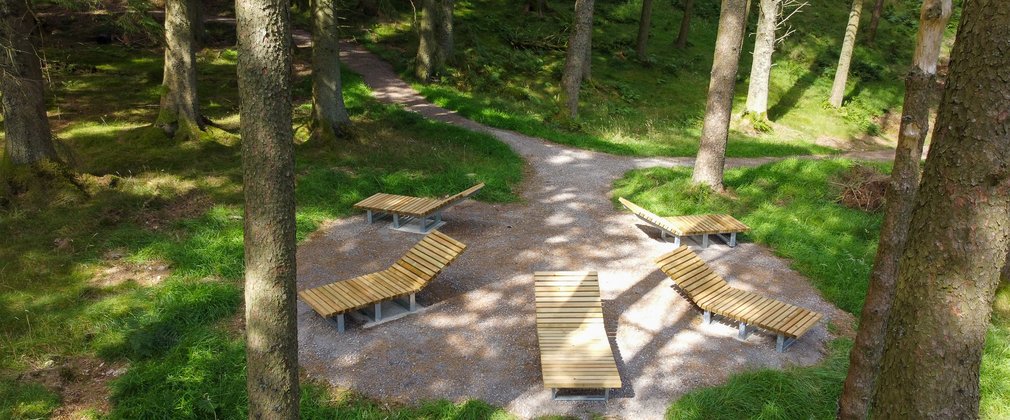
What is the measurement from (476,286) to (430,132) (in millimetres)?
8401

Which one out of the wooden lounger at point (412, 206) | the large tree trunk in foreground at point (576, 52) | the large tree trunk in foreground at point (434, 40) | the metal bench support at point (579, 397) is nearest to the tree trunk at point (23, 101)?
the wooden lounger at point (412, 206)

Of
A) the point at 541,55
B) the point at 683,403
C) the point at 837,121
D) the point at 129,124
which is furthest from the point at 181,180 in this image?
the point at 837,121

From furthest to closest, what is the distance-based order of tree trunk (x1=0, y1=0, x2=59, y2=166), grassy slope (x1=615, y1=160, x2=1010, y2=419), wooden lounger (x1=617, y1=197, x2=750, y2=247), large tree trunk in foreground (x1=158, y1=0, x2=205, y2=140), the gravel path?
1. large tree trunk in foreground (x1=158, y1=0, x2=205, y2=140)
2. wooden lounger (x1=617, y1=197, x2=750, y2=247)
3. tree trunk (x1=0, y1=0, x2=59, y2=166)
4. the gravel path
5. grassy slope (x1=615, y1=160, x2=1010, y2=419)

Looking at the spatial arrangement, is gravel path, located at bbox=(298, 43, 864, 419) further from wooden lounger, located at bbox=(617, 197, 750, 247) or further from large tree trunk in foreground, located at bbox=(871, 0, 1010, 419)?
large tree trunk in foreground, located at bbox=(871, 0, 1010, 419)

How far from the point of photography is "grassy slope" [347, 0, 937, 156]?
20.5 meters

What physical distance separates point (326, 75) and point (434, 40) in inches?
357

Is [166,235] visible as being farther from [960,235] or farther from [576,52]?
[576,52]

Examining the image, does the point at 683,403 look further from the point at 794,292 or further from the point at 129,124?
the point at 129,124

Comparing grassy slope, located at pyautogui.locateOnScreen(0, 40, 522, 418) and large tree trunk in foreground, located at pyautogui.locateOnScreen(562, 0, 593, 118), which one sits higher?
large tree trunk in foreground, located at pyautogui.locateOnScreen(562, 0, 593, 118)

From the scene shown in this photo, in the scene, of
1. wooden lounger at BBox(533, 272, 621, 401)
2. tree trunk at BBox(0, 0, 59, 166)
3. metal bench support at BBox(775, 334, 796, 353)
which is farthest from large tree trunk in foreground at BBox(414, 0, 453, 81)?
metal bench support at BBox(775, 334, 796, 353)

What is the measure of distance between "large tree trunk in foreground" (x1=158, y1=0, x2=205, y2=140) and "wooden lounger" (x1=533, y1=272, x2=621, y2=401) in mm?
10545

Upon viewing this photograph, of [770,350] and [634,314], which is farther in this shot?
[634,314]

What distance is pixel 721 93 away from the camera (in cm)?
1293

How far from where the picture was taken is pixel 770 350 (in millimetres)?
8273
